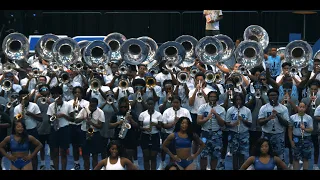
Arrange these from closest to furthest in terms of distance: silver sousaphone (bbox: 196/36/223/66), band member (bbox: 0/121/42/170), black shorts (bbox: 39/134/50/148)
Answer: band member (bbox: 0/121/42/170), black shorts (bbox: 39/134/50/148), silver sousaphone (bbox: 196/36/223/66)

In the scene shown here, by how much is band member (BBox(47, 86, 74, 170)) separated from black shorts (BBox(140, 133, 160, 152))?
118 cm

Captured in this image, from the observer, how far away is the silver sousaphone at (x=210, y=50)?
19.5 m

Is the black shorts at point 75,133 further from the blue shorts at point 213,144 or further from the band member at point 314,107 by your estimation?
the band member at point 314,107

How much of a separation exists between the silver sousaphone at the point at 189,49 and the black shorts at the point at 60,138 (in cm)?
335

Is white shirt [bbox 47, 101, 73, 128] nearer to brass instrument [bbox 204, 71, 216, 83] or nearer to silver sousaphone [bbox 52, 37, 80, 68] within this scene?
silver sousaphone [bbox 52, 37, 80, 68]

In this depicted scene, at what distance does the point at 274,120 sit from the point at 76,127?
3.14m

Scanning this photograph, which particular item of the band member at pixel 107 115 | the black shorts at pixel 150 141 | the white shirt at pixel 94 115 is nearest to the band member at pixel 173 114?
the black shorts at pixel 150 141

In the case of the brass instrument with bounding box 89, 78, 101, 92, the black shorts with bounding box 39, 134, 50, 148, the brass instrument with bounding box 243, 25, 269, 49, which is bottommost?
the black shorts with bounding box 39, 134, 50, 148

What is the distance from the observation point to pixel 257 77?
720 inches

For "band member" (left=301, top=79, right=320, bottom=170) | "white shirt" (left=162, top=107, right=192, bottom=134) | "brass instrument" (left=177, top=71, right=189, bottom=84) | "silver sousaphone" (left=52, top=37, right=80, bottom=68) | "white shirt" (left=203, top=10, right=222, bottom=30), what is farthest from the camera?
"white shirt" (left=203, top=10, right=222, bottom=30)

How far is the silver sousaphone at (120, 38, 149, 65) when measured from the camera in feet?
63.6

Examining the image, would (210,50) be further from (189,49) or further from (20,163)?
(20,163)

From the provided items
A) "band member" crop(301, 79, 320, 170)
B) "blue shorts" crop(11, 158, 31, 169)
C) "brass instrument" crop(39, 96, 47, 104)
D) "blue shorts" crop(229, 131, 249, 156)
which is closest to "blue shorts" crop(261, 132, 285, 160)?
"blue shorts" crop(229, 131, 249, 156)
